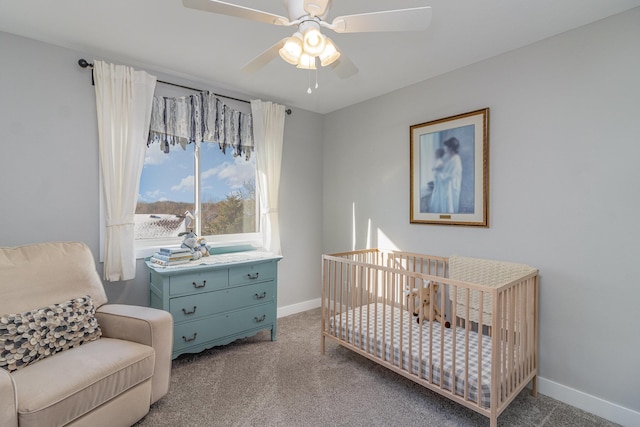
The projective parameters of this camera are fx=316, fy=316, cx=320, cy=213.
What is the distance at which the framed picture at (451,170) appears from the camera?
8.04 ft

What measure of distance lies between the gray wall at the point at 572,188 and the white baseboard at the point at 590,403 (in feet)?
0.09

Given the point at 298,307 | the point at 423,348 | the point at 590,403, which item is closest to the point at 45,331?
the point at 423,348

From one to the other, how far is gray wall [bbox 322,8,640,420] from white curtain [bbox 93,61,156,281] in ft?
8.27

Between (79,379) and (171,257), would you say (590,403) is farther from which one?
(171,257)

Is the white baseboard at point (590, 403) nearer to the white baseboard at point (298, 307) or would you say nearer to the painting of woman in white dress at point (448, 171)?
the painting of woman in white dress at point (448, 171)

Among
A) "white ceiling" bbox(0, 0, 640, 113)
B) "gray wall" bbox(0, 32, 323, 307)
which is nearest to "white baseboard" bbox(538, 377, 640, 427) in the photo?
"white ceiling" bbox(0, 0, 640, 113)

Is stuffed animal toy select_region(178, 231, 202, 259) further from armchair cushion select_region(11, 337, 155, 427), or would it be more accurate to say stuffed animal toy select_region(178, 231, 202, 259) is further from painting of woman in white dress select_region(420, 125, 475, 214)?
painting of woman in white dress select_region(420, 125, 475, 214)

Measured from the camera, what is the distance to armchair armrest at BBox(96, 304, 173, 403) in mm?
1883

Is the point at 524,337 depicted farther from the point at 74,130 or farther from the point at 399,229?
the point at 74,130

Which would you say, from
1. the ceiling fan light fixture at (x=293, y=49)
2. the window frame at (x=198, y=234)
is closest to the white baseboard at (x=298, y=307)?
Answer: the window frame at (x=198, y=234)

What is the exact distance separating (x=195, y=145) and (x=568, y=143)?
2.97 metres

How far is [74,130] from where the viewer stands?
239 centimetres

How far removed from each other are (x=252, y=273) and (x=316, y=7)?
7.02ft

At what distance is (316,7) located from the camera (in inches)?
52.0
